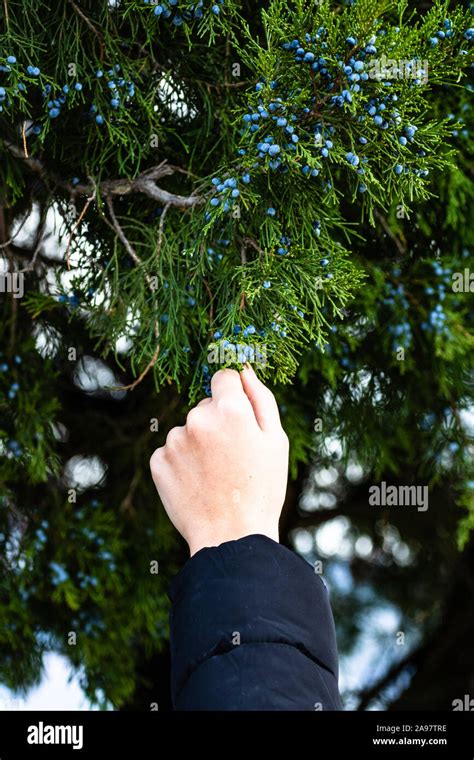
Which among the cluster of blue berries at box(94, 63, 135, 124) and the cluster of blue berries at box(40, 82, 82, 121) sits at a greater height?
the cluster of blue berries at box(94, 63, 135, 124)

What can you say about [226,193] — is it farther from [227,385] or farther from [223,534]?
[223,534]

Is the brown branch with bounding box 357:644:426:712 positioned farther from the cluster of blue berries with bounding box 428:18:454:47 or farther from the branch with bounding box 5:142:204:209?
the cluster of blue berries with bounding box 428:18:454:47

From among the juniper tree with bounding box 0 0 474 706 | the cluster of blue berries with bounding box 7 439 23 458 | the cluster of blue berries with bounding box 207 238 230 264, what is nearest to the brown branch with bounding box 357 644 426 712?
the juniper tree with bounding box 0 0 474 706

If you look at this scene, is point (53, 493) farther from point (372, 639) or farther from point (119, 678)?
point (372, 639)

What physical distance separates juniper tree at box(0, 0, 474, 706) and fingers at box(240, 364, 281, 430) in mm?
39

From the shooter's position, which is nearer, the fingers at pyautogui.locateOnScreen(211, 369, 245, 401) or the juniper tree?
the fingers at pyautogui.locateOnScreen(211, 369, 245, 401)

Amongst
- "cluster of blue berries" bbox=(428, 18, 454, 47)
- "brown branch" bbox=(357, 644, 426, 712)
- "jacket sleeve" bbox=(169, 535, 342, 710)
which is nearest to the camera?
"jacket sleeve" bbox=(169, 535, 342, 710)

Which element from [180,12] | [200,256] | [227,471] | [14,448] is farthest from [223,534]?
[14,448]

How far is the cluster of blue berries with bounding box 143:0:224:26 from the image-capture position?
2.95ft

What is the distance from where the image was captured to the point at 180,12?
94 cm

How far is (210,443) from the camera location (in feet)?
2.32

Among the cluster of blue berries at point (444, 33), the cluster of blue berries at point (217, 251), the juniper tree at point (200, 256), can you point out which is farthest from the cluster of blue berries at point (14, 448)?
the cluster of blue berries at point (444, 33)

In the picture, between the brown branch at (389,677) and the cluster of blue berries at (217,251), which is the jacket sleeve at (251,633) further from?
the brown branch at (389,677)

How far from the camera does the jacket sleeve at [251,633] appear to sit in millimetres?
583
